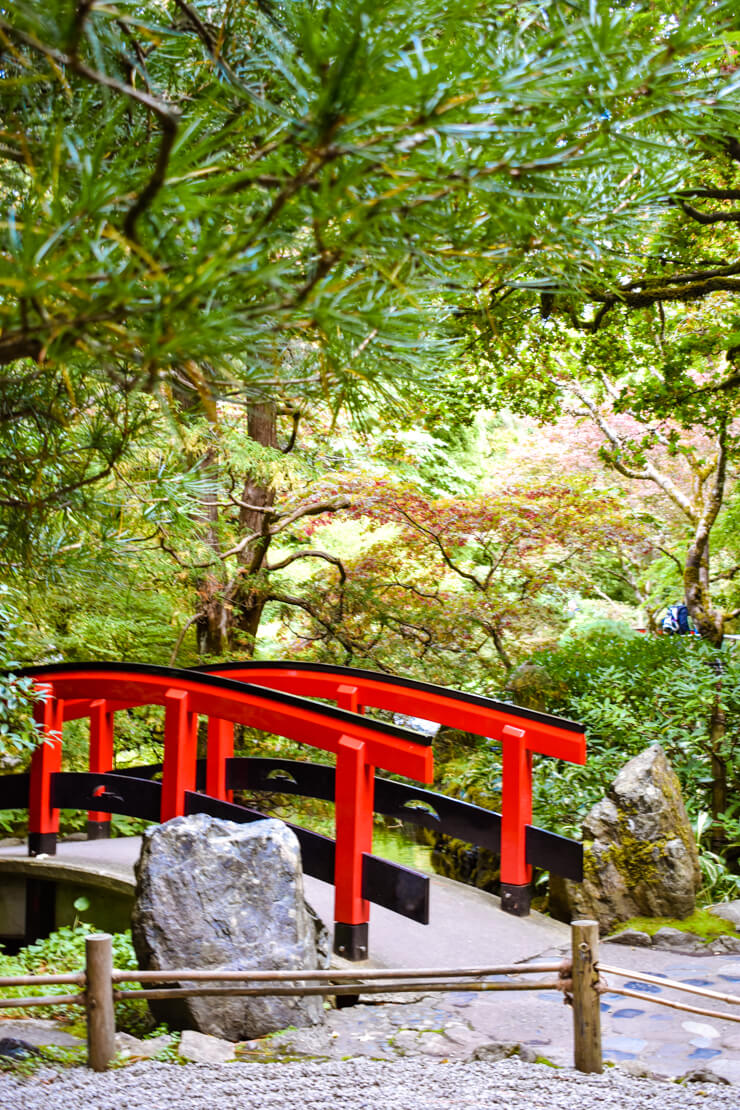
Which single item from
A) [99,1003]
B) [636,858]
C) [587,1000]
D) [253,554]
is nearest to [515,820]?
[636,858]

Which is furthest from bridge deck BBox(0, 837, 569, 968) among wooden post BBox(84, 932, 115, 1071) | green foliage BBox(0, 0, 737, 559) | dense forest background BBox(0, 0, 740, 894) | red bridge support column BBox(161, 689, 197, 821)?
green foliage BBox(0, 0, 737, 559)

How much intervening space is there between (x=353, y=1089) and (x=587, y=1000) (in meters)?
0.78

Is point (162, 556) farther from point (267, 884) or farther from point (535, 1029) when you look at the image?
point (535, 1029)

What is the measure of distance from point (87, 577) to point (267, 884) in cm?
152

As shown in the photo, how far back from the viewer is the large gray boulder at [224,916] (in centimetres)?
352

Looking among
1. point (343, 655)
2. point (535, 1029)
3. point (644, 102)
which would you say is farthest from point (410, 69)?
point (343, 655)

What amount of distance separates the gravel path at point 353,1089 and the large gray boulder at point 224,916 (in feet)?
1.49

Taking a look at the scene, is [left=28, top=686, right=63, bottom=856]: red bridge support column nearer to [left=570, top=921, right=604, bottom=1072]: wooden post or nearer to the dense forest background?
the dense forest background

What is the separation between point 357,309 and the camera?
1729 millimetres

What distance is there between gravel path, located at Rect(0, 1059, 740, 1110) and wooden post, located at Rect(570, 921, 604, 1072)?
0.19 ft

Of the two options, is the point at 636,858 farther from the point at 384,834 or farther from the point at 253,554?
the point at 253,554

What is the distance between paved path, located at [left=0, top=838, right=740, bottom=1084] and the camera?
10.8ft

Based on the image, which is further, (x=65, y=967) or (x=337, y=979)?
(x=65, y=967)

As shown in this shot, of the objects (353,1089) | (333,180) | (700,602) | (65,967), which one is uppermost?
(333,180)
